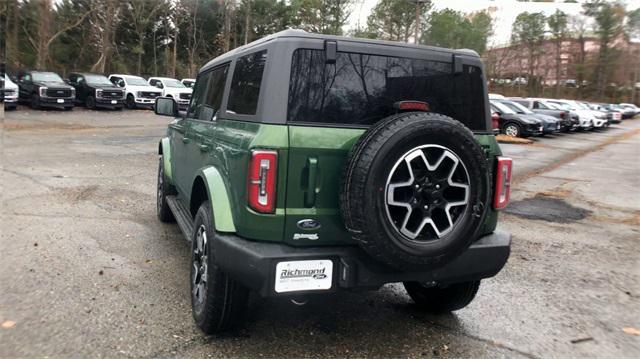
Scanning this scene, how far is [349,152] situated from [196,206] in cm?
162

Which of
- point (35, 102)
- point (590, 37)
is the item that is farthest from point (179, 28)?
point (590, 37)

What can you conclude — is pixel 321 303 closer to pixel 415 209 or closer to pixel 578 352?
pixel 415 209

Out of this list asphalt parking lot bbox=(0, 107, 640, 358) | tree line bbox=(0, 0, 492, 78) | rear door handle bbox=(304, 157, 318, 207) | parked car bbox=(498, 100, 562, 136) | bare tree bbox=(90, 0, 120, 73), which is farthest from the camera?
bare tree bbox=(90, 0, 120, 73)

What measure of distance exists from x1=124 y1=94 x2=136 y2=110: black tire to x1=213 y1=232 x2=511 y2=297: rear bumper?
25.3 m

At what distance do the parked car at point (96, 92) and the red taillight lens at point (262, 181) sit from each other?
23739 millimetres

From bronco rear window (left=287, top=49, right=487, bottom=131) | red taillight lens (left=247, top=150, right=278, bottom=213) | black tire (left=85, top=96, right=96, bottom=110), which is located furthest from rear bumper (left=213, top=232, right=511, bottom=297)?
black tire (left=85, top=96, right=96, bottom=110)

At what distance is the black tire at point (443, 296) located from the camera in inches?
146

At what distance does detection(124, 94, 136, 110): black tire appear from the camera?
26375 mm

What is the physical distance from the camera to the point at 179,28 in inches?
1720

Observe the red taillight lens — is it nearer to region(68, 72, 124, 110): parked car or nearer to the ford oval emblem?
the ford oval emblem

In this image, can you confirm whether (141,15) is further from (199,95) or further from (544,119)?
(199,95)

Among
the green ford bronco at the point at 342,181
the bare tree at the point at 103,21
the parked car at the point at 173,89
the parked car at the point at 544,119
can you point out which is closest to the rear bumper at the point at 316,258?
the green ford bronco at the point at 342,181

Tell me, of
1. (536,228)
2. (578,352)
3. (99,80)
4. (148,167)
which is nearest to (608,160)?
(536,228)

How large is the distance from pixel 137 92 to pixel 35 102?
5021 millimetres
